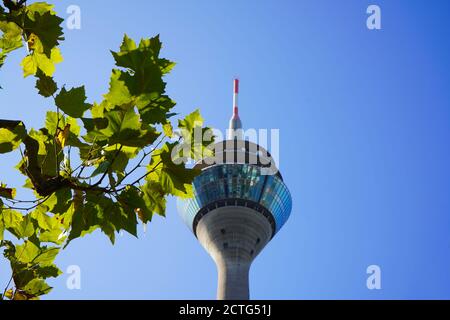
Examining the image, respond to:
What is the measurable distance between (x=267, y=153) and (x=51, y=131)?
86.8m

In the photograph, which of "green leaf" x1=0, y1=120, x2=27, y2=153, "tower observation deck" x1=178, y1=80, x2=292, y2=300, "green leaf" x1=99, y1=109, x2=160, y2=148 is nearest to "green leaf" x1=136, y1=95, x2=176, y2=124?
"green leaf" x1=99, y1=109, x2=160, y2=148

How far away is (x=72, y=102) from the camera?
3.01 meters

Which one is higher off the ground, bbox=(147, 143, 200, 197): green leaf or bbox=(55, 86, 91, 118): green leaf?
bbox=(55, 86, 91, 118): green leaf

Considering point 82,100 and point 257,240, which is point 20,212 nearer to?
point 82,100

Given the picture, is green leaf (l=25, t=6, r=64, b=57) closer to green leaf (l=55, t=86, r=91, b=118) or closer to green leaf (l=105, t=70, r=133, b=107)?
green leaf (l=55, t=86, r=91, b=118)

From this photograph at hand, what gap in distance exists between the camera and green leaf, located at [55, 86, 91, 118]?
9.84 feet

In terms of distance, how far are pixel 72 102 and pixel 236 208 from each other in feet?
264

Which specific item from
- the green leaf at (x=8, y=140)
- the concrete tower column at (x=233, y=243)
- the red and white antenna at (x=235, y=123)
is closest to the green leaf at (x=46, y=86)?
the green leaf at (x=8, y=140)

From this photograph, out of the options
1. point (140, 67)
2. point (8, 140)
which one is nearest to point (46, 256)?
point (8, 140)

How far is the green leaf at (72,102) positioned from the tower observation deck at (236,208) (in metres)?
78.1

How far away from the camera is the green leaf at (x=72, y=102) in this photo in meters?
3.00

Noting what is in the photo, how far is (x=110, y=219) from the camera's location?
3258 mm

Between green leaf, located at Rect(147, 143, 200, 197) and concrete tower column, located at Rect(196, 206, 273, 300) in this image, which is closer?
green leaf, located at Rect(147, 143, 200, 197)

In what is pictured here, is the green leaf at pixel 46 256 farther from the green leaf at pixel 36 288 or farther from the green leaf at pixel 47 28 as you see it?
the green leaf at pixel 47 28
